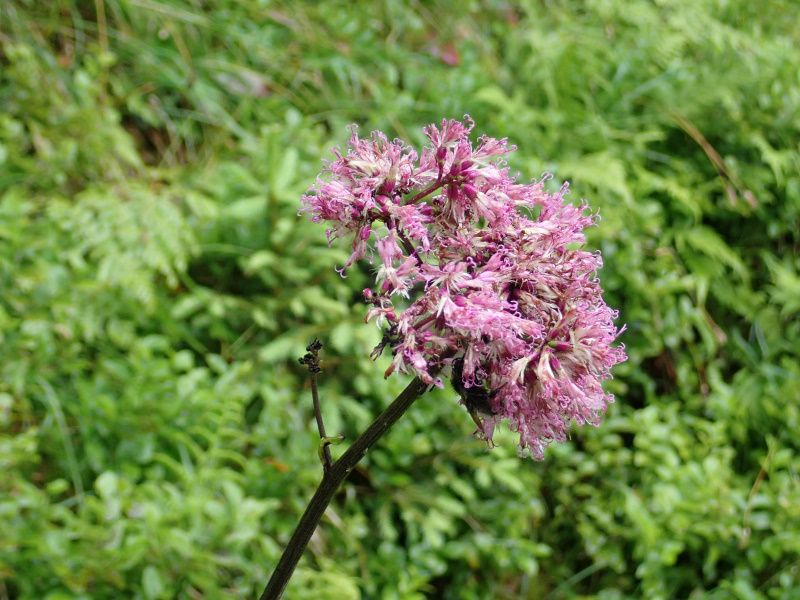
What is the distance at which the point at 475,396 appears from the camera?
101cm

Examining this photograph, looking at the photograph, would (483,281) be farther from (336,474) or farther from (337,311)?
(337,311)

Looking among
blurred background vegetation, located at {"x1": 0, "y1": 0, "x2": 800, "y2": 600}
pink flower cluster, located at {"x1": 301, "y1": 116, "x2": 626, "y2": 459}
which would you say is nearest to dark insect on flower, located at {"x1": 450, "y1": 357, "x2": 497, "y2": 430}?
pink flower cluster, located at {"x1": 301, "y1": 116, "x2": 626, "y2": 459}

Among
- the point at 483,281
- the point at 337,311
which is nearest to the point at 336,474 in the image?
the point at 483,281

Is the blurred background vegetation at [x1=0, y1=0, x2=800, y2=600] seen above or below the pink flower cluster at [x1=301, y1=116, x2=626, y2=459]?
above

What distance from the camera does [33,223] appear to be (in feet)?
9.32

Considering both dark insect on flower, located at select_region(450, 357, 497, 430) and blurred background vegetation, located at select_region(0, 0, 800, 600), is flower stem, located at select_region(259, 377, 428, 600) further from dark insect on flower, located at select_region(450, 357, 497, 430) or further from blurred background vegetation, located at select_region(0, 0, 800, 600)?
blurred background vegetation, located at select_region(0, 0, 800, 600)

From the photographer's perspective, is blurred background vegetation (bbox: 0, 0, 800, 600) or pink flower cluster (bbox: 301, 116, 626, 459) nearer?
pink flower cluster (bbox: 301, 116, 626, 459)

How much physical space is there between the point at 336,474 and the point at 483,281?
34 centimetres

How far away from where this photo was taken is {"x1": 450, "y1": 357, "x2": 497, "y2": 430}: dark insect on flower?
1.00 meters

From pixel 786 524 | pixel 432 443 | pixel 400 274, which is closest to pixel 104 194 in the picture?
pixel 432 443

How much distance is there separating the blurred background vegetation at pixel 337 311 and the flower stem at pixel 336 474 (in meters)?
1.09

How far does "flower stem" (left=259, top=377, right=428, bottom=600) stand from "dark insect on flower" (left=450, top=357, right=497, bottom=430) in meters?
0.05

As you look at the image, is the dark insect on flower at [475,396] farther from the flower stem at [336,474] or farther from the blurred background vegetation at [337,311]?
the blurred background vegetation at [337,311]

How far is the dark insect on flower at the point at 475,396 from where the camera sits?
39.3 inches
